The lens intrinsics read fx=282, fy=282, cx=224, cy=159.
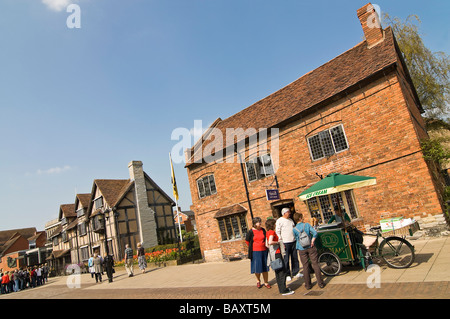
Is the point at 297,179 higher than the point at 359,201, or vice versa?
the point at 297,179

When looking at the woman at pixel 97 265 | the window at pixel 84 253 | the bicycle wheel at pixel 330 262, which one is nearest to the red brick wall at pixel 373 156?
the bicycle wheel at pixel 330 262

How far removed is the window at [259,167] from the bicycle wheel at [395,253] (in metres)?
8.13

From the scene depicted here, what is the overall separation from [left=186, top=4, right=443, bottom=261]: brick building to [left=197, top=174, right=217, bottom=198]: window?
0.06m

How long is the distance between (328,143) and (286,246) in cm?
680

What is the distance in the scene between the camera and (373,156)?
11.5m

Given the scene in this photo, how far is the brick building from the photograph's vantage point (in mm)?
10836

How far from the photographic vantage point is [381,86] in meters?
11.3

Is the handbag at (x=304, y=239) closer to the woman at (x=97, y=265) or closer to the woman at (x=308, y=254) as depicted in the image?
the woman at (x=308, y=254)

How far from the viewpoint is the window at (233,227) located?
15945 mm

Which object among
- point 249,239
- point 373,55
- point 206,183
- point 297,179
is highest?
point 373,55
